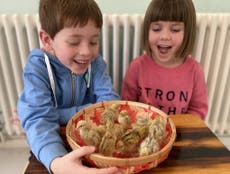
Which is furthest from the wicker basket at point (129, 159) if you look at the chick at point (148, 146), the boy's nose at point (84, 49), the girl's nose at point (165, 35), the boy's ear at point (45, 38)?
the girl's nose at point (165, 35)

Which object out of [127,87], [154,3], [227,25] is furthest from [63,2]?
[227,25]

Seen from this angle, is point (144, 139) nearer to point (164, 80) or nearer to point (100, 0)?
point (164, 80)

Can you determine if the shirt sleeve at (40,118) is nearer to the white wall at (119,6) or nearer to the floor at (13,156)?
the white wall at (119,6)

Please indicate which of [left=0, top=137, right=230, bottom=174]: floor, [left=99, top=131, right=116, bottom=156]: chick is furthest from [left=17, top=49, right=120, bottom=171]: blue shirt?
[left=0, top=137, right=230, bottom=174]: floor

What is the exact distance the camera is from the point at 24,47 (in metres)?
1.30

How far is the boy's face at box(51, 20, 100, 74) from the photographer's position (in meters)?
0.81

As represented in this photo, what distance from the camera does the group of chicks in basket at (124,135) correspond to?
2.03ft

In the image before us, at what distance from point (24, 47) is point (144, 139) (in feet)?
2.84

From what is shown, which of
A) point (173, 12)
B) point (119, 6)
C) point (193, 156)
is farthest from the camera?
point (119, 6)

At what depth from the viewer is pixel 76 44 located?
83 cm

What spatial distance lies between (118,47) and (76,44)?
0.49m

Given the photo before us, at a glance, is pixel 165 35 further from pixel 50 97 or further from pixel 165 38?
pixel 50 97

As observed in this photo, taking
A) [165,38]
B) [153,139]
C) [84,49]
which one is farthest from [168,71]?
[153,139]

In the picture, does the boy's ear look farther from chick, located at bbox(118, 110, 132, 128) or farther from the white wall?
the white wall
